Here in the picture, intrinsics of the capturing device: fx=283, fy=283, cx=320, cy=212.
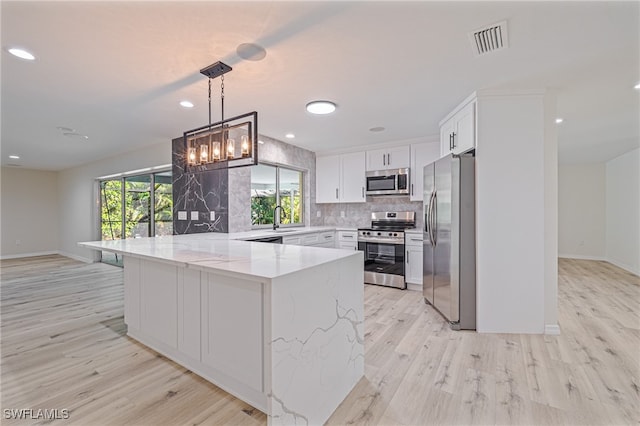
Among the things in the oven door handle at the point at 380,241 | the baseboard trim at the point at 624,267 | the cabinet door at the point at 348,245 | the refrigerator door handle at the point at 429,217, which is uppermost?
the refrigerator door handle at the point at 429,217

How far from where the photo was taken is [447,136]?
3.46 metres

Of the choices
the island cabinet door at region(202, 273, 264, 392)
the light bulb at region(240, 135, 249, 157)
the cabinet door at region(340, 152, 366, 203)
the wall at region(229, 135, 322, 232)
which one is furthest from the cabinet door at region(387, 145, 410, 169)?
the island cabinet door at region(202, 273, 264, 392)

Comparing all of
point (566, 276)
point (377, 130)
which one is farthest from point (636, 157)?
point (377, 130)

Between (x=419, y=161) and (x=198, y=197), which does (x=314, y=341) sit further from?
(x=419, y=161)

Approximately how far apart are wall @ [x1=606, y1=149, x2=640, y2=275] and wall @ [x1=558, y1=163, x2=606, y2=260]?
0.14 metres

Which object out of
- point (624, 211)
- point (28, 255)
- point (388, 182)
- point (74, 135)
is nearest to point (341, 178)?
point (388, 182)

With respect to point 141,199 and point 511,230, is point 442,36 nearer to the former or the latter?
point 511,230

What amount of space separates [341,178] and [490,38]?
354 cm

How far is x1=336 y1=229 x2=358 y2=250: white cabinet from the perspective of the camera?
483cm

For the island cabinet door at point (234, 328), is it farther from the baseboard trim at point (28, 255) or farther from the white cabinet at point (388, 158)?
the baseboard trim at point (28, 255)

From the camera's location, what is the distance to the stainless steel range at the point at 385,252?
429 cm

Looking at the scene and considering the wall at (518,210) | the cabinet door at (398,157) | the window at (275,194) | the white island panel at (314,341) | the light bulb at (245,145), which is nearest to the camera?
the white island panel at (314,341)

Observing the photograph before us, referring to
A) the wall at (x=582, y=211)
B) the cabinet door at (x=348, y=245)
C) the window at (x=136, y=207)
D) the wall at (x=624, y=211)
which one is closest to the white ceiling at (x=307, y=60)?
the window at (x=136, y=207)

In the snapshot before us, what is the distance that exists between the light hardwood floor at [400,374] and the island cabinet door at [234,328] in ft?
0.80
